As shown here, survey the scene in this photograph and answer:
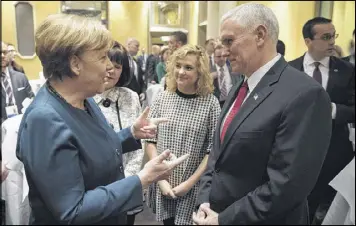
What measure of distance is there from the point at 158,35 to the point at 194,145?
229 inches

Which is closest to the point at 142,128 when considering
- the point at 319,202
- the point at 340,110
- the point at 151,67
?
the point at 340,110

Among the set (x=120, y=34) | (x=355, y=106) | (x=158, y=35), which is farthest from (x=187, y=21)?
(x=355, y=106)

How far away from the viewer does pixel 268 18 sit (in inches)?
37.0

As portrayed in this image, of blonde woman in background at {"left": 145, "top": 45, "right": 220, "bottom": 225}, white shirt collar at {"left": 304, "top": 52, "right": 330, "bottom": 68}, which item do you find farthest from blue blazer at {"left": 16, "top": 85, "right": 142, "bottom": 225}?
white shirt collar at {"left": 304, "top": 52, "right": 330, "bottom": 68}

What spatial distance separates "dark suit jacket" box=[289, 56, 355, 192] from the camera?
5.48 feet

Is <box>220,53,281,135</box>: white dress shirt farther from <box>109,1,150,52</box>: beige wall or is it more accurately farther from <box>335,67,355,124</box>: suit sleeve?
<box>109,1,150,52</box>: beige wall

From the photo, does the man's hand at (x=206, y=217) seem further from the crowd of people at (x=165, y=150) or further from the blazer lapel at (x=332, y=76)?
the blazer lapel at (x=332, y=76)

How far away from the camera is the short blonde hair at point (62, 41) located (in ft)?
2.46

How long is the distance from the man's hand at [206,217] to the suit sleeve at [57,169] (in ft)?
1.20

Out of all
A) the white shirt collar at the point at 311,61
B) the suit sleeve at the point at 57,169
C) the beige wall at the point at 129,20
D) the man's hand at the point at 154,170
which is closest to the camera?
the suit sleeve at the point at 57,169

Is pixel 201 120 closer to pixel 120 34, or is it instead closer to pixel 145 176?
pixel 145 176

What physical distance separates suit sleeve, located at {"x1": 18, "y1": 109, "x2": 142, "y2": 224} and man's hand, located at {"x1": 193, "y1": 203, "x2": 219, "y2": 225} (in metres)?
0.37

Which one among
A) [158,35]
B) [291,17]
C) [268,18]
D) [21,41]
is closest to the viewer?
[268,18]

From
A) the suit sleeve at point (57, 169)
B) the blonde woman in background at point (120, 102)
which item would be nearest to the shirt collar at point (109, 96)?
the blonde woman in background at point (120, 102)
